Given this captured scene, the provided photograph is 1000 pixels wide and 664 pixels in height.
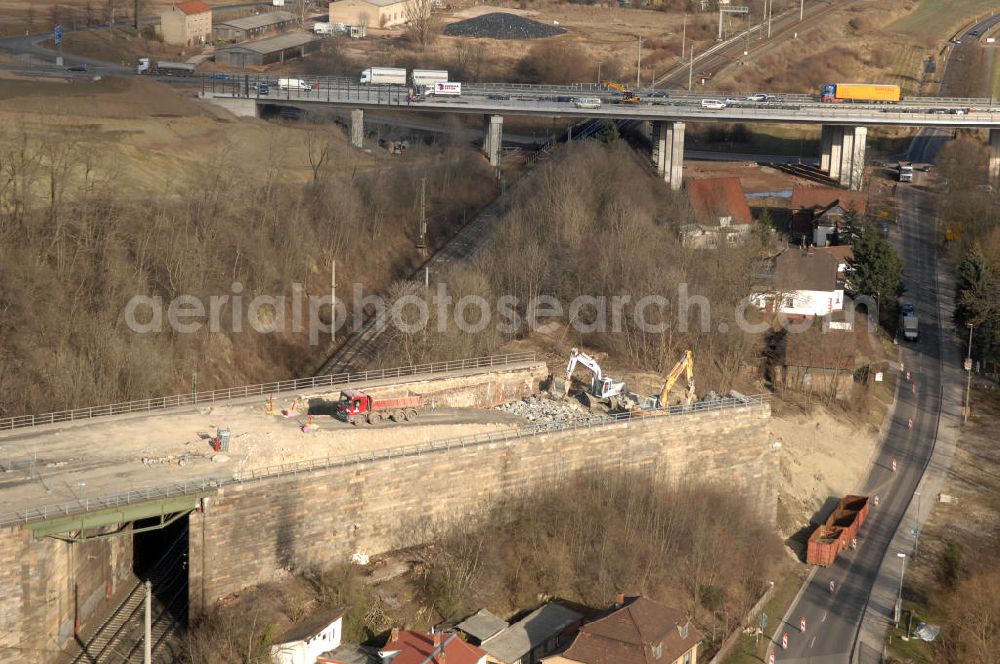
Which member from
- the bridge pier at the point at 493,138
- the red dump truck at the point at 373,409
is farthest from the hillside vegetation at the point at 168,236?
the red dump truck at the point at 373,409

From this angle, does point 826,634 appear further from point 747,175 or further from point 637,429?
point 747,175

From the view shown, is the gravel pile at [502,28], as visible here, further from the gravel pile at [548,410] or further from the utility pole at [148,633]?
the utility pole at [148,633]

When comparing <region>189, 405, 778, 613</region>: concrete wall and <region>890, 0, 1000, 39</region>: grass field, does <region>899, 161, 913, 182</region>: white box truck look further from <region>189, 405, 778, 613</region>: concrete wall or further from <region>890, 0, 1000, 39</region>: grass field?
<region>189, 405, 778, 613</region>: concrete wall

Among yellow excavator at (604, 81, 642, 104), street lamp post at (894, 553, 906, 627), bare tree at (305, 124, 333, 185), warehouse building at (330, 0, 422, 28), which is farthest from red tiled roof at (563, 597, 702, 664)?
warehouse building at (330, 0, 422, 28)

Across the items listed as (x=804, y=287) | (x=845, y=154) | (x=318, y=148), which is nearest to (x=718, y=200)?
(x=804, y=287)

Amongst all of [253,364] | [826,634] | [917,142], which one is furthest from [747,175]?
[826,634]

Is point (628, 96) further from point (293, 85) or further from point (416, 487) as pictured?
point (416, 487)
